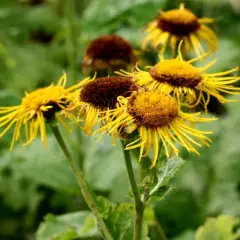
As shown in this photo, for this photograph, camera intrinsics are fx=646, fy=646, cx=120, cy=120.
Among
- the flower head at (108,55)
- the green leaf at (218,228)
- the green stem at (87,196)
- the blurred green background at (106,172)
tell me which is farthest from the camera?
the blurred green background at (106,172)

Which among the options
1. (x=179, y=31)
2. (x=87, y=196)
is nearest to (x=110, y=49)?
(x=179, y=31)

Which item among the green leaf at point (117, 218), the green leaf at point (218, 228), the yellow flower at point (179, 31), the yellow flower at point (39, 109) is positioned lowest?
the green leaf at point (218, 228)

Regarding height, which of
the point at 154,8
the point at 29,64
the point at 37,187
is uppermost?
the point at 29,64

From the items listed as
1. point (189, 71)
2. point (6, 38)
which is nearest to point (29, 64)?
point (6, 38)

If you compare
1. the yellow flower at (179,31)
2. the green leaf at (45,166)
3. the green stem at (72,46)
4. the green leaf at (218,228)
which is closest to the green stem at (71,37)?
the green stem at (72,46)

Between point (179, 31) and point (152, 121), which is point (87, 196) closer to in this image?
point (152, 121)

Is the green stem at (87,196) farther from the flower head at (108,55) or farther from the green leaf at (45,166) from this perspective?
the green leaf at (45,166)

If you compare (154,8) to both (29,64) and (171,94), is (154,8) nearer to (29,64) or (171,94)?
(171,94)
